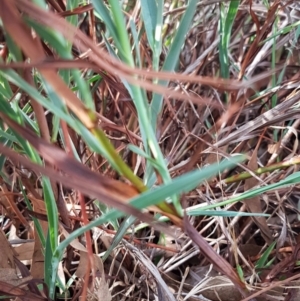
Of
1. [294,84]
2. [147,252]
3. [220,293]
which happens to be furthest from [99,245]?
[294,84]

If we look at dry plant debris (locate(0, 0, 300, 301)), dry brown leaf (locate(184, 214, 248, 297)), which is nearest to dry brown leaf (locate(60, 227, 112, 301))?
dry plant debris (locate(0, 0, 300, 301))

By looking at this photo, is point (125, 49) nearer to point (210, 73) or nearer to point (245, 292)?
point (245, 292)

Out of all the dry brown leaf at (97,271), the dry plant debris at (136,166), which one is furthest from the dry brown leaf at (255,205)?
the dry brown leaf at (97,271)

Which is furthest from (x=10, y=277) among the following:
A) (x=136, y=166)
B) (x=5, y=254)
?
(x=136, y=166)

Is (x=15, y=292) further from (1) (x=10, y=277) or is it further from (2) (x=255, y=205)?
(2) (x=255, y=205)

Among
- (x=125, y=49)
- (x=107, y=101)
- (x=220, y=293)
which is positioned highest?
(x=125, y=49)

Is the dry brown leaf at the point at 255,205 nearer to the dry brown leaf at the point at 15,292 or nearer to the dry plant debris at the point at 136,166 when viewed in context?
the dry plant debris at the point at 136,166

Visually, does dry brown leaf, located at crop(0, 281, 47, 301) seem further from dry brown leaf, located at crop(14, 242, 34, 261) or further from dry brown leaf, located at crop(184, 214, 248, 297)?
dry brown leaf, located at crop(184, 214, 248, 297)
